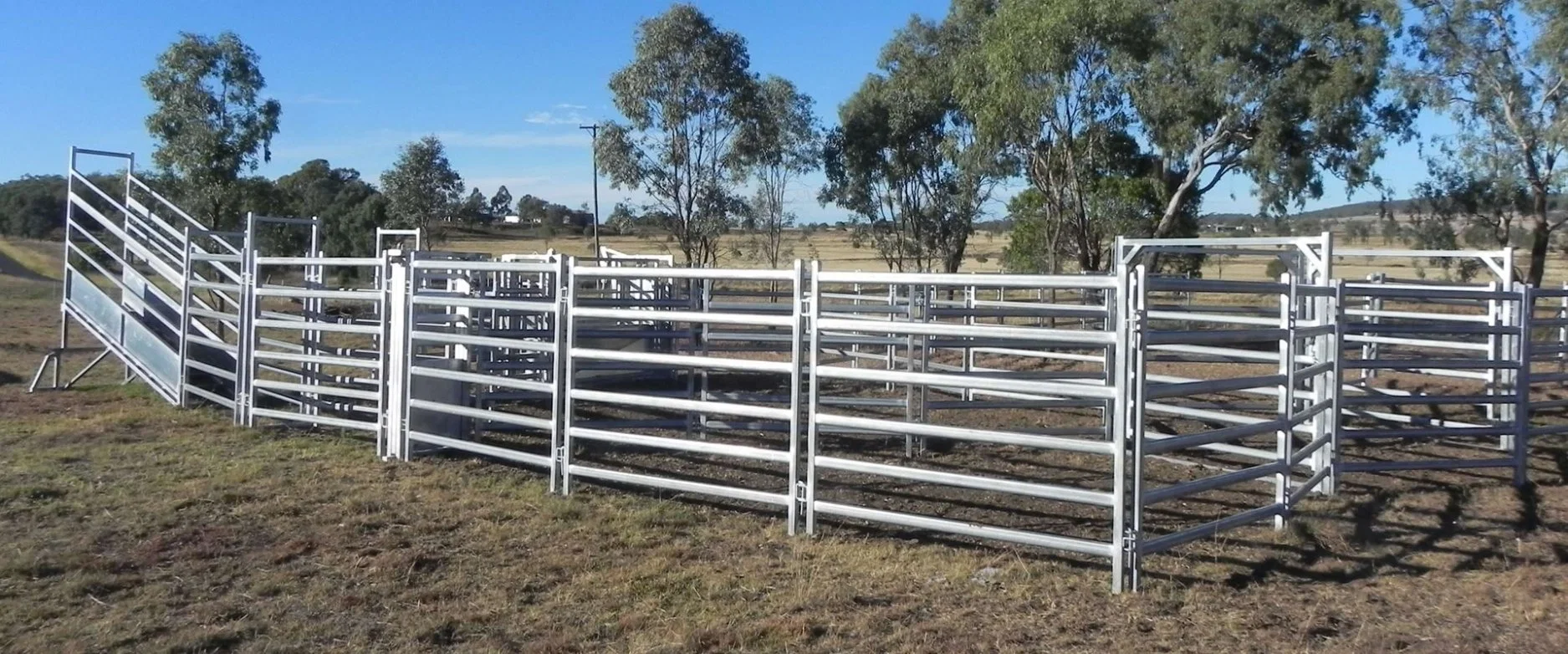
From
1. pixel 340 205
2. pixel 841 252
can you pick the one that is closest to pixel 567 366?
pixel 340 205

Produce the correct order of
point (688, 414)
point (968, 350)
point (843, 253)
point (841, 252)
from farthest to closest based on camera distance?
point (841, 252)
point (843, 253)
point (968, 350)
point (688, 414)

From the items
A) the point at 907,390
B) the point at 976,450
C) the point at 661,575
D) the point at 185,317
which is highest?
the point at 185,317

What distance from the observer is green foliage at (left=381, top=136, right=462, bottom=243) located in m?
39.2

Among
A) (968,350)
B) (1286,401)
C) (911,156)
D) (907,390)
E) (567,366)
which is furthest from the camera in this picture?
(911,156)

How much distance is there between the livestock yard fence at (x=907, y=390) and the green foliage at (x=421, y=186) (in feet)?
81.4

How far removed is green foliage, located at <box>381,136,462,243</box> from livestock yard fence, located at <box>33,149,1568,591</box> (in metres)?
24.8

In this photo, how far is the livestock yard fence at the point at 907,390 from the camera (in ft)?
20.6

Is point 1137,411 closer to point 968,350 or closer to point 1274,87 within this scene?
point 968,350

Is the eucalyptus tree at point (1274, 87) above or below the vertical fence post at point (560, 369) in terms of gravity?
above

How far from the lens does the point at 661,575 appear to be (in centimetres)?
614

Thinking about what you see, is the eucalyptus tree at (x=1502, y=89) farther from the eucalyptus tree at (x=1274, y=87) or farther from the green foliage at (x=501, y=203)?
the green foliage at (x=501, y=203)

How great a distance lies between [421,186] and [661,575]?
35428 millimetres

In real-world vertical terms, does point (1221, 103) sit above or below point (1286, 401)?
above

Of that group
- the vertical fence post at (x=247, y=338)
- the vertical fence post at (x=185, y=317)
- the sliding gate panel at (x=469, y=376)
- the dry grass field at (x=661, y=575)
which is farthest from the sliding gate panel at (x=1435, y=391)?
the vertical fence post at (x=185, y=317)
